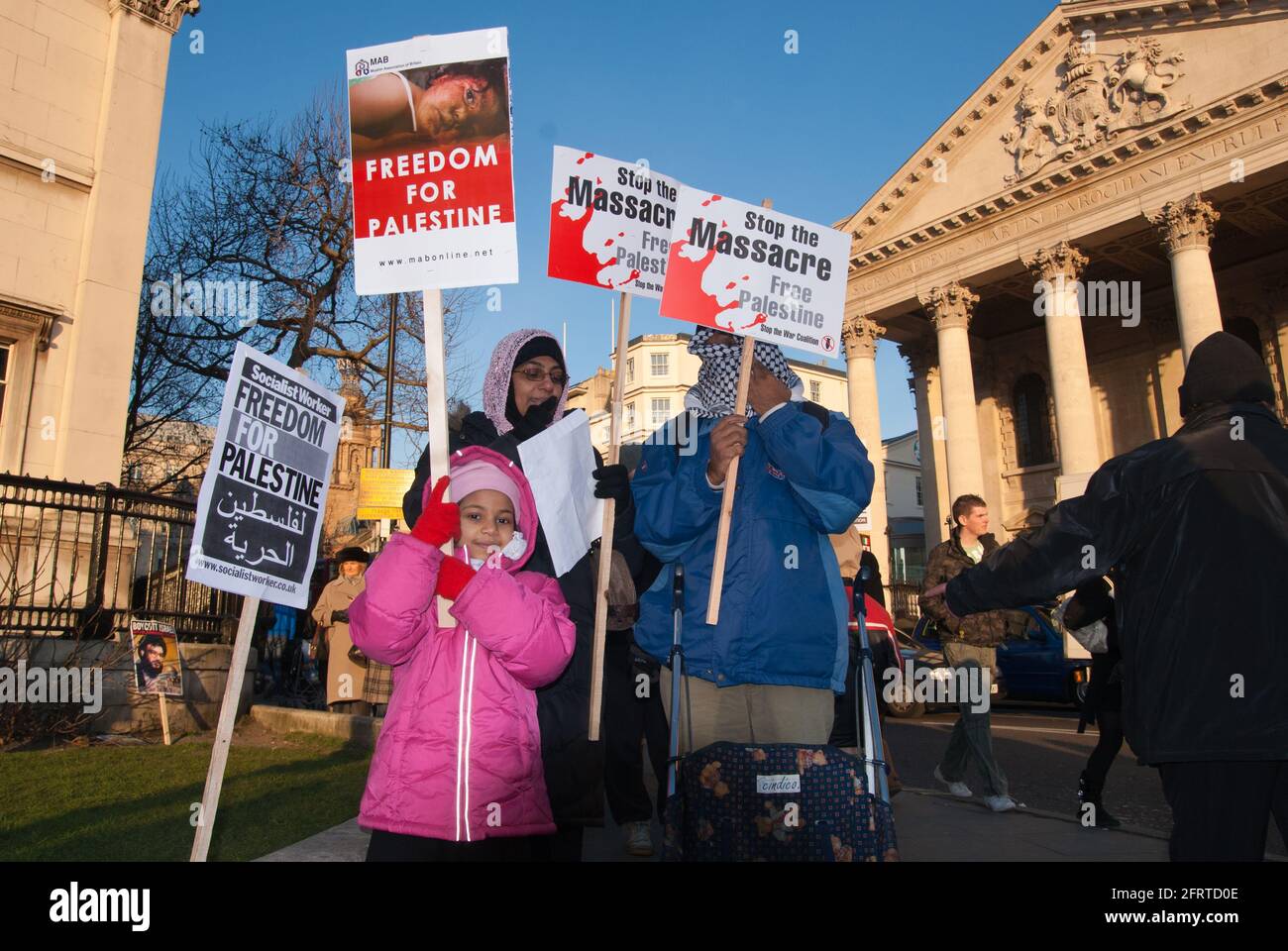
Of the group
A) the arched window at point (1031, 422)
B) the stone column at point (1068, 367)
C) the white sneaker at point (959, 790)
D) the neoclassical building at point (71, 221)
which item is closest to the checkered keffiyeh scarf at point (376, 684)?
the neoclassical building at point (71, 221)

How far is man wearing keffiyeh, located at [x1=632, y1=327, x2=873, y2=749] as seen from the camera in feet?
12.3

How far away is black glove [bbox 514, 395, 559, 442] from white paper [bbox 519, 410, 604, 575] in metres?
0.26

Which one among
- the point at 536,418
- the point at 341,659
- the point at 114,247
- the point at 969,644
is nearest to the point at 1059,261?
the point at 969,644

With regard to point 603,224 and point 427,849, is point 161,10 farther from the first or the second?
point 427,849

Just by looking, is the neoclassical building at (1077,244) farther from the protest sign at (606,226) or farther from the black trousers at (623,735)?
the protest sign at (606,226)

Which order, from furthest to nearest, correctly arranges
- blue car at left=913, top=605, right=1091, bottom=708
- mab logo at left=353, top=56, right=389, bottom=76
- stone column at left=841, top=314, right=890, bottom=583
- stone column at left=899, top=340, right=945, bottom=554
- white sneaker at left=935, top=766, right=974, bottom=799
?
stone column at left=899, top=340, right=945, bottom=554, stone column at left=841, top=314, right=890, bottom=583, blue car at left=913, top=605, right=1091, bottom=708, white sneaker at left=935, top=766, right=974, bottom=799, mab logo at left=353, top=56, right=389, bottom=76

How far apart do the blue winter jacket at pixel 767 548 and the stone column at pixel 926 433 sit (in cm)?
3372

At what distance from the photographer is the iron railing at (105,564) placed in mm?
9766

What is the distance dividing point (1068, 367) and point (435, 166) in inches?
1174

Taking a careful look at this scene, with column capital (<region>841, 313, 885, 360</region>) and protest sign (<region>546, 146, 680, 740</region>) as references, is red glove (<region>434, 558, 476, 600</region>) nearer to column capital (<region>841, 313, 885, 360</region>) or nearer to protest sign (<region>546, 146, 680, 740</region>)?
protest sign (<region>546, 146, 680, 740</region>)

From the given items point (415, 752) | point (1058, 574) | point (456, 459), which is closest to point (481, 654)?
point (415, 752)

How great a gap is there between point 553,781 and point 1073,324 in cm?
3122

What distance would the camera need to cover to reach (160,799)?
6477 mm

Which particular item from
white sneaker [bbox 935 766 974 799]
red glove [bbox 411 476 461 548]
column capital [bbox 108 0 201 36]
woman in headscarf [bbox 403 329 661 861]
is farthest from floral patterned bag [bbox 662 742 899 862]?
column capital [bbox 108 0 201 36]
